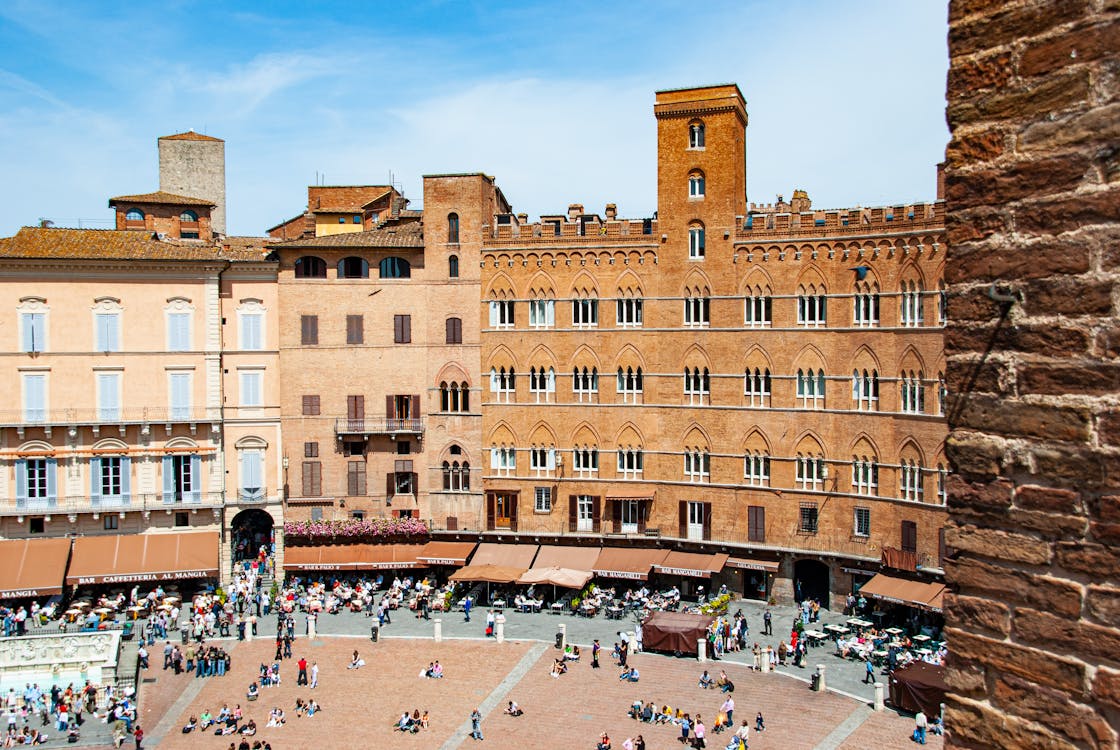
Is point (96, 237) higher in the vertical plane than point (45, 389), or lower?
higher

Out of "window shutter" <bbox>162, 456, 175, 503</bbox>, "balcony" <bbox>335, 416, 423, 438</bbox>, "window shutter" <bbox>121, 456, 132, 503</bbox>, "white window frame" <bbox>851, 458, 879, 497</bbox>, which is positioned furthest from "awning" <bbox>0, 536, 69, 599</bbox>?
"white window frame" <bbox>851, 458, 879, 497</bbox>

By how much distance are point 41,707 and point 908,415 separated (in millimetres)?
31583

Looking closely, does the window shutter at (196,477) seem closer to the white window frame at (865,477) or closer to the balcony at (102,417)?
the balcony at (102,417)

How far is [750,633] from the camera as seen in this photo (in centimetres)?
3909

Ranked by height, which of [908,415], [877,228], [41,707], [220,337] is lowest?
[41,707]

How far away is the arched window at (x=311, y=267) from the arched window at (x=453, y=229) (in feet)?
19.1

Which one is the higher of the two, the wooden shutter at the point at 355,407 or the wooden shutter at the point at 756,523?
the wooden shutter at the point at 355,407

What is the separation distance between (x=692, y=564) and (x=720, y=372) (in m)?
8.13

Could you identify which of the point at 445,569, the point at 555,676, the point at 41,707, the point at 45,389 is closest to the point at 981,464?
the point at 555,676

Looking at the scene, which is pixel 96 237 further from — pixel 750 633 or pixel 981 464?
pixel 981 464

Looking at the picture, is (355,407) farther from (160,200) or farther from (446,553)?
(160,200)

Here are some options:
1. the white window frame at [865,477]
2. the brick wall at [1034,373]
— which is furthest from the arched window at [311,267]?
the brick wall at [1034,373]

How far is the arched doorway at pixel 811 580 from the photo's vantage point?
42500 millimetres

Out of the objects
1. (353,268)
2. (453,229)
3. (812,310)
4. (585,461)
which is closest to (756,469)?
(812,310)
